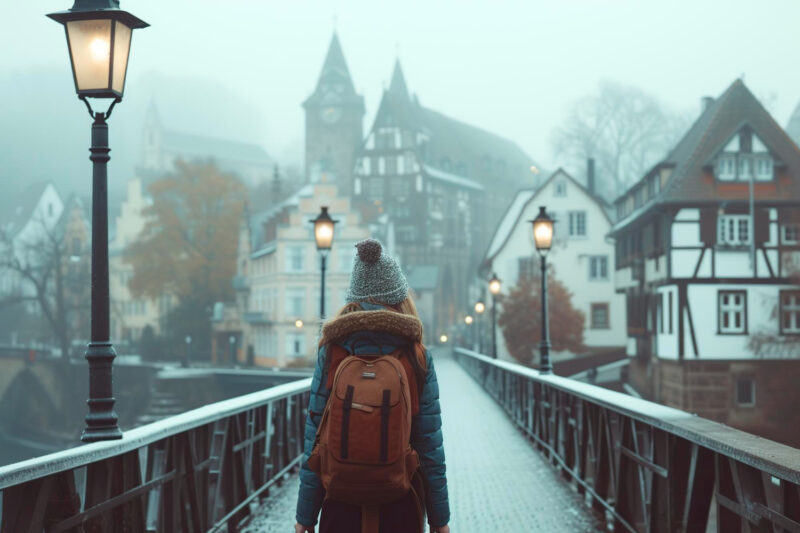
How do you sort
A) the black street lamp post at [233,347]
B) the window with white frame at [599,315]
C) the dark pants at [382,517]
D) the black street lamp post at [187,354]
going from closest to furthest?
the dark pants at [382,517], the window with white frame at [599,315], the black street lamp post at [187,354], the black street lamp post at [233,347]

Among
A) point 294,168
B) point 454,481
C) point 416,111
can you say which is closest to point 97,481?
point 454,481

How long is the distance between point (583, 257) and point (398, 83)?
50.8m

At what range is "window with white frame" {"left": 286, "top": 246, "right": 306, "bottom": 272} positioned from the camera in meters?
63.6

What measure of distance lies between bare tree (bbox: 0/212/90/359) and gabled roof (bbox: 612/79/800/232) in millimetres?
33741

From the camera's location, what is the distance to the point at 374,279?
4.16 m

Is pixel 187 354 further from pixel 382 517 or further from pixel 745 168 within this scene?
pixel 382 517

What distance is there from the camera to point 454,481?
11.2 m

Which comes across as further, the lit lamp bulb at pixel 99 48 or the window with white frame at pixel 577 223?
the window with white frame at pixel 577 223

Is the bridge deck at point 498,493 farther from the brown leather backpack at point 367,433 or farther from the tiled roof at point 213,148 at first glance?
the tiled roof at point 213,148

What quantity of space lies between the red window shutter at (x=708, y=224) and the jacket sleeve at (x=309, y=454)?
35703 millimetres

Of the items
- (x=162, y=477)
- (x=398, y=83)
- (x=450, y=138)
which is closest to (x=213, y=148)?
(x=450, y=138)

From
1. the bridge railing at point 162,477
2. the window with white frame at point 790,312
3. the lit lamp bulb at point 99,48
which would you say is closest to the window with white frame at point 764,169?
the window with white frame at point 790,312

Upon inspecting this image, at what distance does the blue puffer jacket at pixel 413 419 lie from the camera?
394cm

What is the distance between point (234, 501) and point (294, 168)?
398 feet
